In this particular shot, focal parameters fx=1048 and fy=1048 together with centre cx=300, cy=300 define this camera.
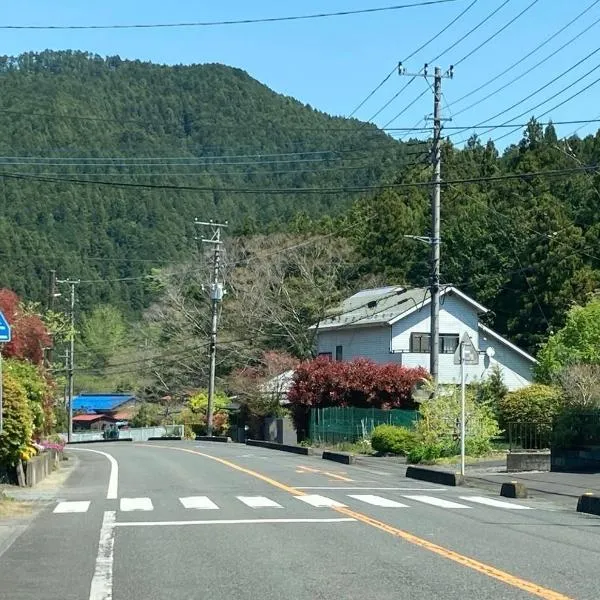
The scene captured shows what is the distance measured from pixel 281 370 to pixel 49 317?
69.9ft

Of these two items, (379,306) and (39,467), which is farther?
(379,306)

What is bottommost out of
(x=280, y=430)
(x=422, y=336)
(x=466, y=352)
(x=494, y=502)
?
(x=494, y=502)

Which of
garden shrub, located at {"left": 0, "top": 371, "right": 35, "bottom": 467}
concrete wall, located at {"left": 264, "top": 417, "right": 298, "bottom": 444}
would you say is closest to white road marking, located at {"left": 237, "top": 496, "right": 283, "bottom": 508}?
garden shrub, located at {"left": 0, "top": 371, "right": 35, "bottom": 467}

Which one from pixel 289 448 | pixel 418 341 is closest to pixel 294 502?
pixel 289 448

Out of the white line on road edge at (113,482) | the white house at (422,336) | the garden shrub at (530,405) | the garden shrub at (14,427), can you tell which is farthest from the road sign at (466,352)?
the white house at (422,336)

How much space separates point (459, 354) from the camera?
84.1ft

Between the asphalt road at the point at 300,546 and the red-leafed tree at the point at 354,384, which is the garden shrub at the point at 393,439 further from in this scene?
the asphalt road at the point at 300,546

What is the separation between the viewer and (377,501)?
1905 centimetres

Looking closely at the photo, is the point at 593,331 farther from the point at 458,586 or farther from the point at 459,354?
the point at 458,586

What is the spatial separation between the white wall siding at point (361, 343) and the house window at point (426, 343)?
126 centimetres

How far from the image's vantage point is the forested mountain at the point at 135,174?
104 m

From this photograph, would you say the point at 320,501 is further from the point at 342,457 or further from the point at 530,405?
the point at 530,405

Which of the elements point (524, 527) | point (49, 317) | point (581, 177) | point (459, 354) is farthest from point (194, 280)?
point (524, 527)

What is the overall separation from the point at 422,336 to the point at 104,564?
46091mm
